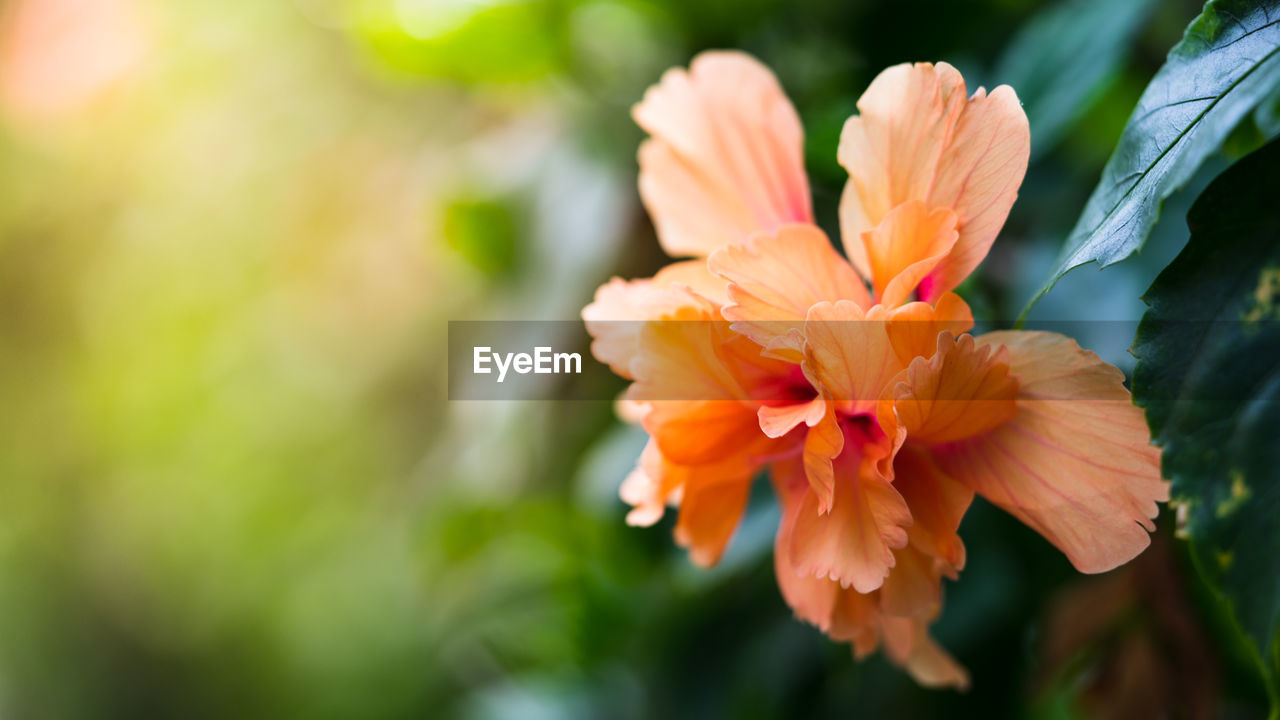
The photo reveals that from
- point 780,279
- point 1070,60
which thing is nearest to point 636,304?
point 780,279

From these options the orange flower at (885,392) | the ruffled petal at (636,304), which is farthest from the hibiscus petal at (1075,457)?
the ruffled petal at (636,304)

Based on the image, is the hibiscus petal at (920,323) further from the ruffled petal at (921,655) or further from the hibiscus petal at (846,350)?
the ruffled petal at (921,655)

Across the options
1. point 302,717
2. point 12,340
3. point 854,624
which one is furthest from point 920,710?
point 12,340

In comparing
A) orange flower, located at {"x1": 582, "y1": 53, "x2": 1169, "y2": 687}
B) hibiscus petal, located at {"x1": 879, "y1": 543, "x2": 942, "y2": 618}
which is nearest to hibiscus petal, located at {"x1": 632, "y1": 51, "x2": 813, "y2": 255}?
orange flower, located at {"x1": 582, "y1": 53, "x2": 1169, "y2": 687}

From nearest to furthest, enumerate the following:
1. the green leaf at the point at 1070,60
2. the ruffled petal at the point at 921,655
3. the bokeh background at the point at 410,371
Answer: the ruffled petal at the point at 921,655, the green leaf at the point at 1070,60, the bokeh background at the point at 410,371

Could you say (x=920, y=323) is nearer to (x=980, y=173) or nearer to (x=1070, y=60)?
(x=980, y=173)

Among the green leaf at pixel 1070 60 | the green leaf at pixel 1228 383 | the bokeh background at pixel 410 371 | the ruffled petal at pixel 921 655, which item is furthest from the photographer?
the bokeh background at pixel 410 371

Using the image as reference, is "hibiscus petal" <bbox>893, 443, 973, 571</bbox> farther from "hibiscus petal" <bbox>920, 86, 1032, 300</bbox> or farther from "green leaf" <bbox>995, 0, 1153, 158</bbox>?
"green leaf" <bbox>995, 0, 1153, 158</bbox>
